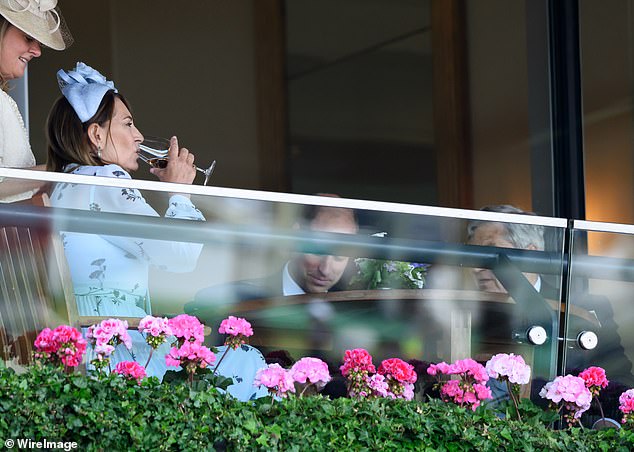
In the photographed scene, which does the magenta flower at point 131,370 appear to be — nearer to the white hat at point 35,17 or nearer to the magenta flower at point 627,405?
the magenta flower at point 627,405

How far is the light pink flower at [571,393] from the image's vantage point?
10.6 feet

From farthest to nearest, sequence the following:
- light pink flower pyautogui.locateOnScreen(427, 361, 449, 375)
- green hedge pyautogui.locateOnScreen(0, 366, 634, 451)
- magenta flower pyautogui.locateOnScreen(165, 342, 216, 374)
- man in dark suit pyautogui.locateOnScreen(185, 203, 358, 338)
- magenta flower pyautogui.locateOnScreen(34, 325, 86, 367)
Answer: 1. light pink flower pyautogui.locateOnScreen(427, 361, 449, 375)
2. man in dark suit pyautogui.locateOnScreen(185, 203, 358, 338)
3. magenta flower pyautogui.locateOnScreen(165, 342, 216, 374)
4. magenta flower pyautogui.locateOnScreen(34, 325, 86, 367)
5. green hedge pyautogui.locateOnScreen(0, 366, 634, 451)

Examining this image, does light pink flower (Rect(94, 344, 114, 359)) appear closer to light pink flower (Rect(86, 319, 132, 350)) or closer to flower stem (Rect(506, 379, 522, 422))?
light pink flower (Rect(86, 319, 132, 350))

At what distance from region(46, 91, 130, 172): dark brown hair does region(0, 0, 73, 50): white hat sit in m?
0.52

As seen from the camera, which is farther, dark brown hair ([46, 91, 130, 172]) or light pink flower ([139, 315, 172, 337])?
dark brown hair ([46, 91, 130, 172])

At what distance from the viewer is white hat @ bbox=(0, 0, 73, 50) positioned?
4.28 metres

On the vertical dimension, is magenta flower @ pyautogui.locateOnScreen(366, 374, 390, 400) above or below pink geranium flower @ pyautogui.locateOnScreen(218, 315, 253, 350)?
below

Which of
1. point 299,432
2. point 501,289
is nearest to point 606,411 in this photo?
point 501,289

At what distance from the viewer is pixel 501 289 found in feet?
11.0

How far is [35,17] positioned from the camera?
4453 millimetres

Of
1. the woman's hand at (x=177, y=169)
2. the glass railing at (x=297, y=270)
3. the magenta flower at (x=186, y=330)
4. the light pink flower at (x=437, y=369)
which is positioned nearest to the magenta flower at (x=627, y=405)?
the glass railing at (x=297, y=270)

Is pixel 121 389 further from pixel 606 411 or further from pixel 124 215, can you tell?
pixel 606 411

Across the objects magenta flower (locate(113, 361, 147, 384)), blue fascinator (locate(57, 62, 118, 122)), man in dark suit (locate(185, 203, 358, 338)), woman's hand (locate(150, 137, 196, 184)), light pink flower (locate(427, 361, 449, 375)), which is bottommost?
light pink flower (locate(427, 361, 449, 375))

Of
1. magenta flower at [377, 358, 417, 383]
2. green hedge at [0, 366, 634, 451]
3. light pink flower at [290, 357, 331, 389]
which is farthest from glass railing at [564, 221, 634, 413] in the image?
light pink flower at [290, 357, 331, 389]
